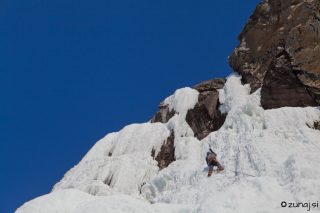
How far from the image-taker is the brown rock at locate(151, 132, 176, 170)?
19.4m

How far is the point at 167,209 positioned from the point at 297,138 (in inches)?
309

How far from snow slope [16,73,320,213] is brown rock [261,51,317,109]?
31.1 inches

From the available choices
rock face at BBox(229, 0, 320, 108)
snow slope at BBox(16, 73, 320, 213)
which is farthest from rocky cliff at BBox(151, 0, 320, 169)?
snow slope at BBox(16, 73, 320, 213)

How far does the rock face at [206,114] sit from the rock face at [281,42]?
9.13 feet

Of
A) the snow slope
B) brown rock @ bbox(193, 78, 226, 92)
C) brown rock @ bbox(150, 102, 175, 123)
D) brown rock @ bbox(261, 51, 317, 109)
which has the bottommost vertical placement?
the snow slope

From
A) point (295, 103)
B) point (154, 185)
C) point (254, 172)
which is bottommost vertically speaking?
point (254, 172)

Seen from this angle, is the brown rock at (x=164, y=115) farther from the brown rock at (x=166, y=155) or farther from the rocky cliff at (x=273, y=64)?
the brown rock at (x=166, y=155)

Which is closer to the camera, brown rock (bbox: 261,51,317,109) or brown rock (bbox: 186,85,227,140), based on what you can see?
brown rock (bbox: 261,51,317,109)

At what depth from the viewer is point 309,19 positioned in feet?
60.7

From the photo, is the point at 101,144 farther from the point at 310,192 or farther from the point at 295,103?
the point at 310,192

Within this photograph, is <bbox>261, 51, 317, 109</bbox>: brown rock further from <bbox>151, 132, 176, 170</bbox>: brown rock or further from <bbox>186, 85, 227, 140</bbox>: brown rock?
<bbox>151, 132, 176, 170</bbox>: brown rock

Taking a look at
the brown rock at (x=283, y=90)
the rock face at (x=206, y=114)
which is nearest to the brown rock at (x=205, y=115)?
the rock face at (x=206, y=114)

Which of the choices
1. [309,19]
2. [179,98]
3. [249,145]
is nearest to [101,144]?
[179,98]

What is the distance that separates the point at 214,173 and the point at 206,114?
393 inches
